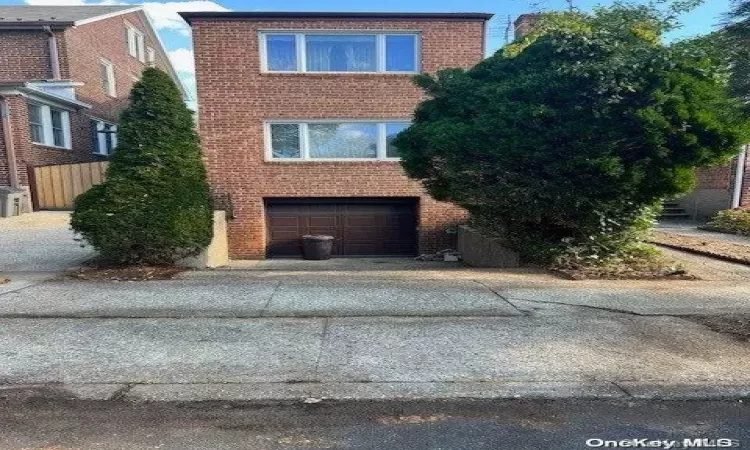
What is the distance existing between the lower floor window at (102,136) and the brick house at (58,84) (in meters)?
0.05

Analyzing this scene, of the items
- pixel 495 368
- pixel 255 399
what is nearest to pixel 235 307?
pixel 255 399

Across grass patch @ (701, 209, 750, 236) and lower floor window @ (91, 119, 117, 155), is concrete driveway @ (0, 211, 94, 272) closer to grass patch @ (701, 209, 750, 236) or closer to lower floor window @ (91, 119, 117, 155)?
lower floor window @ (91, 119, 117, 155)

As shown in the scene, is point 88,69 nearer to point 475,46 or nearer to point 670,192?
point 475,46

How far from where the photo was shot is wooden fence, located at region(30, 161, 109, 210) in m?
15.2

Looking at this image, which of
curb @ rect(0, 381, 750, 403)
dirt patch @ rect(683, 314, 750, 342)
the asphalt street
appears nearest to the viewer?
the asphalt street

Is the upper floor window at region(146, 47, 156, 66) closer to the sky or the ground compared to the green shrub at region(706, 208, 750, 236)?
closer to the sky

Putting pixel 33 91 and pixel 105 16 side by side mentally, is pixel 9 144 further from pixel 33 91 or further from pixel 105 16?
pixel 105 16

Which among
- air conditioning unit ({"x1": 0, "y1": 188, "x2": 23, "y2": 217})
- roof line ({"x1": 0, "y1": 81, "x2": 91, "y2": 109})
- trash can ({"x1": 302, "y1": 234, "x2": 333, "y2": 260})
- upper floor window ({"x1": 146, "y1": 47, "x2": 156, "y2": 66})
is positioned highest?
upper floor window ({"x1": 146, "y1": 47, "x2": 156, "y2": 66})

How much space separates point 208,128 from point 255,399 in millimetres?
10695

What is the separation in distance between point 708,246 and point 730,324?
6058 mm

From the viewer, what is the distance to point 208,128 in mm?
12242

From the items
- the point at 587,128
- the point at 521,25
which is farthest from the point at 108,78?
Result: the point at 587,128

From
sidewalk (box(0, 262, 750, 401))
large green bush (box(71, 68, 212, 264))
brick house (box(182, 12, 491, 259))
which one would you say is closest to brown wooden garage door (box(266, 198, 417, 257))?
brick house (box(182, 12, 491, 259))

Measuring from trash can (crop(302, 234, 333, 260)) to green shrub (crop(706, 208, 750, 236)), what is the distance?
1073cm
